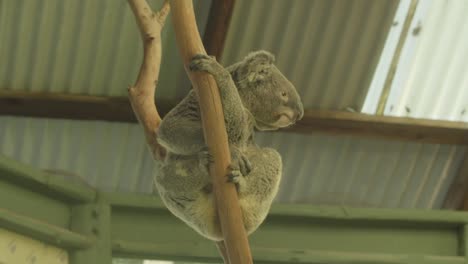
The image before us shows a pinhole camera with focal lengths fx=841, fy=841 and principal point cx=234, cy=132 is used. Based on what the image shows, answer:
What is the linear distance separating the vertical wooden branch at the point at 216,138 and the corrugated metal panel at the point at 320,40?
2.55 metres

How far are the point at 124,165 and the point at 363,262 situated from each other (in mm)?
1829

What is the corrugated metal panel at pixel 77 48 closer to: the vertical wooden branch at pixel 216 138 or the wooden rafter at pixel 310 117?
the wooden rafter at pixel 310 117

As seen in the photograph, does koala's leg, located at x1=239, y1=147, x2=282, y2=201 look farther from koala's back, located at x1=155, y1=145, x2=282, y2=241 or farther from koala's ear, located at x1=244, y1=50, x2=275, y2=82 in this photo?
koala's ear, located at x1=244, y1=50, x2=275, y2=82

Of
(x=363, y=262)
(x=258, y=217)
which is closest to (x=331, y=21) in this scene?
(x=363, y=262)

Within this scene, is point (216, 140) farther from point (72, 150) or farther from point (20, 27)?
point (72, 150)

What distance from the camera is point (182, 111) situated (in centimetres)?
302

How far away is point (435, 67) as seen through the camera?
18.6 feet

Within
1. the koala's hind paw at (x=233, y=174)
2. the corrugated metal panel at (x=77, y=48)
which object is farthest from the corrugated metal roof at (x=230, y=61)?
the koala's hind paw at (x=233, y=174)

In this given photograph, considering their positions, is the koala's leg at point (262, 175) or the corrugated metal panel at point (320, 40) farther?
the corrugated metal panel at point (320, 40)

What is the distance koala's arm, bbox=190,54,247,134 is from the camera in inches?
103

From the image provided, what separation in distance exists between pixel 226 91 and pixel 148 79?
2.59ft

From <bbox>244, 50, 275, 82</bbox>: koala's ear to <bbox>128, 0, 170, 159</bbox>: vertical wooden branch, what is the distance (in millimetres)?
402

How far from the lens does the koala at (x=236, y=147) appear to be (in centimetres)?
285

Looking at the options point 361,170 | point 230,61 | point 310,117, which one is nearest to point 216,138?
point 230,61
